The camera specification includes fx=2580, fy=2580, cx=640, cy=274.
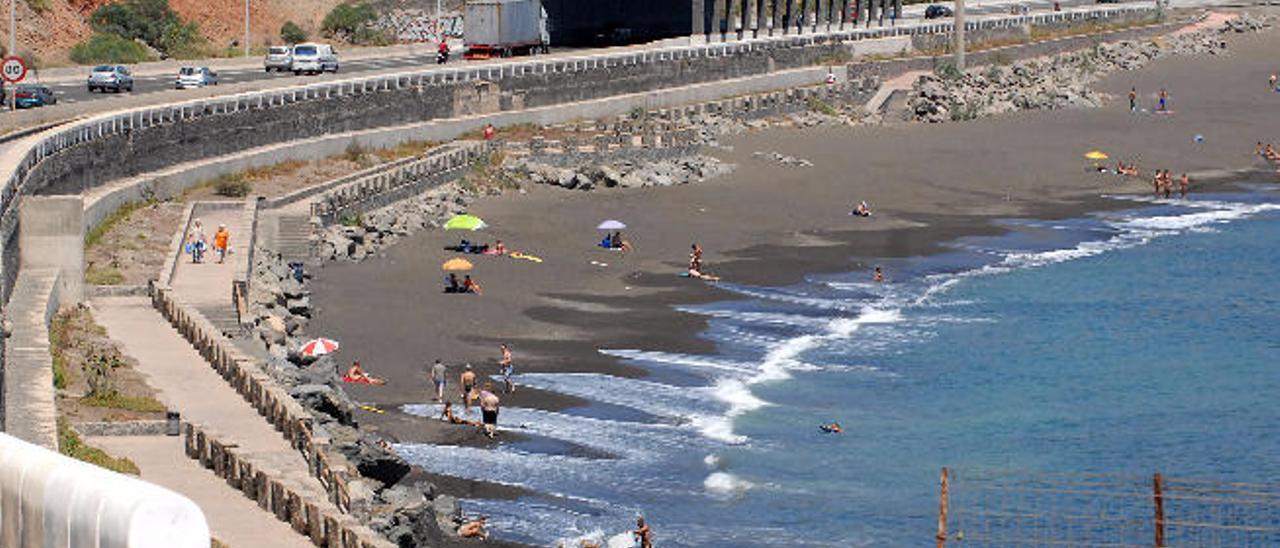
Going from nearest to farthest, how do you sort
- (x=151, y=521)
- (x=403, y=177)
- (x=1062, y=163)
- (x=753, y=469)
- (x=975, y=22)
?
1. (x=151, y=521)
2. (x=753, y=469)
3. (x=403, y=177)
4. (x=1062, y=163)
5. (x=975, y=22)

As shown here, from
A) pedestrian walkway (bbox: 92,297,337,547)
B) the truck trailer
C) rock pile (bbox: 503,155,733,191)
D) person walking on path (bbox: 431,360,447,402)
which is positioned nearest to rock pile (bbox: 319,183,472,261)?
rock pile (bbox: 503,155,733,191)

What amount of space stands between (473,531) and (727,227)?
1465 inches

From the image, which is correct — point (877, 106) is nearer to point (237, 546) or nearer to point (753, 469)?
point (753, 469)

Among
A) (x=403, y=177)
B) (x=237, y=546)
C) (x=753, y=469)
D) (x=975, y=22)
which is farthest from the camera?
(x=975, y=22)

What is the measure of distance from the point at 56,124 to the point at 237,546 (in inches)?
1433

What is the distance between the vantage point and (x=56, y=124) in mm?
60375

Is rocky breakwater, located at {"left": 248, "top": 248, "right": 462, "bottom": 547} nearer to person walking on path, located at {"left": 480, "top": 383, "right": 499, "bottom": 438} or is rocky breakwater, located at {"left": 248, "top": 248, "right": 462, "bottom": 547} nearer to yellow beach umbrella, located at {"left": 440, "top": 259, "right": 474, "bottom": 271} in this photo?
person walking on path, located at {"left": 480, "top": 383, "right": 499, "bottom": 438}

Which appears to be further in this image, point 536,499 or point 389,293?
point 389,293

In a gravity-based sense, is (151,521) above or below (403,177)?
above

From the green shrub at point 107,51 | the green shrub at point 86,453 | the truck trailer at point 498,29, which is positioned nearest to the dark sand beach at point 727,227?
the green shrub at point 86,453

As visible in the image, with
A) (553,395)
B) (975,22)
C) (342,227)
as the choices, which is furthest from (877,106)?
(553,395)

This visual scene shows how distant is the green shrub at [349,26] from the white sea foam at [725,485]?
7765 cm

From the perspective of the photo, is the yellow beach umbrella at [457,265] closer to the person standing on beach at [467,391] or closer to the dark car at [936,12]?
the person standing on beach at [467,391]

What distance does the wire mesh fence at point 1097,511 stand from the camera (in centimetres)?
3575
